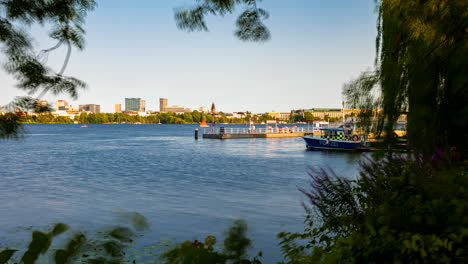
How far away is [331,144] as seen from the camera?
128 ft

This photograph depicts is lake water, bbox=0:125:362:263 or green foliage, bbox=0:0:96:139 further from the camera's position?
lake water, bbox=0:125:362:263

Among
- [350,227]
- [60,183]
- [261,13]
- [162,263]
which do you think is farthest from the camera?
[60,183]

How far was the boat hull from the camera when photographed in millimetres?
37250

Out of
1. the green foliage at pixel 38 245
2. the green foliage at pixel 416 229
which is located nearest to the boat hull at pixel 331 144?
the green foliage at pixel 416 229

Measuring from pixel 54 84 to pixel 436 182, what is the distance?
10.9 ft

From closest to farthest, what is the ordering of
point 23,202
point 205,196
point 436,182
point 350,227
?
point 436,182 < point 350,227 < point 23,202 < point 205,196

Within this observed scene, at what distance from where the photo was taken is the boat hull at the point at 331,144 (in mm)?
37250

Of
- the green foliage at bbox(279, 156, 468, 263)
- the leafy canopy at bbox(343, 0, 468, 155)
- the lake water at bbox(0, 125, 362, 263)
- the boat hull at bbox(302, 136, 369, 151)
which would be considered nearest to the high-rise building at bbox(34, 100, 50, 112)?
the green foliage at bbox(279, 156, 468, 263)

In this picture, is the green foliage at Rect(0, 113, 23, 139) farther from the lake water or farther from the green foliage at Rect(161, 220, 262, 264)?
the lake water

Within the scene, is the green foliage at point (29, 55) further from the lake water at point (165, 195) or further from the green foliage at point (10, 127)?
the lake water at point (165, 195)

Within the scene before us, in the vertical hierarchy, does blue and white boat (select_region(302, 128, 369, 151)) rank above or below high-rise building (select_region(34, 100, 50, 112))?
below

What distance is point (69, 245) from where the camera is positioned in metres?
1.87

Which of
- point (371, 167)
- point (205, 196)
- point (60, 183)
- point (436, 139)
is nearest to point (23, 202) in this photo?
point (60, 183)

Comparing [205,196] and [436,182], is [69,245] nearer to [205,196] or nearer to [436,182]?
[436,182]
